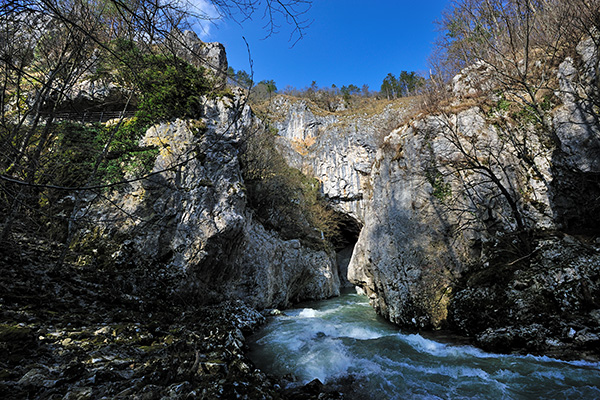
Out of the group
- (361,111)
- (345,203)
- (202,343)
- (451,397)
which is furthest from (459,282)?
(361,111)

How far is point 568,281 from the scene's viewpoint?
16.0 ft

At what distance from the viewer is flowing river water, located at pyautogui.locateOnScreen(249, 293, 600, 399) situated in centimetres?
364

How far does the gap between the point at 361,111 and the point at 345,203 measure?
1408 cm

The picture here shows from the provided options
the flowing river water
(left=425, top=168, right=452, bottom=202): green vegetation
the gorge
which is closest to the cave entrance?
the gorge

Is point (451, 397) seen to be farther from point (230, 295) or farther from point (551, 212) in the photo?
point (230, 295)

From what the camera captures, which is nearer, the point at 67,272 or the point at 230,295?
the point at 67,272

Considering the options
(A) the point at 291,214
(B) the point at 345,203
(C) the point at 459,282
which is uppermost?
(B) the point at 345,203

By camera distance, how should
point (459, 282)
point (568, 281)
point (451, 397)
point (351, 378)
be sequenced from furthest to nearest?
1. point (459, 282)
2. point (568, 281)
3. point (351, 378)
4. point (451, 397)

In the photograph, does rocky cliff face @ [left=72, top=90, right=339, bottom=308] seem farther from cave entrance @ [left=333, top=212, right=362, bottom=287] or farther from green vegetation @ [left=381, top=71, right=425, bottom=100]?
green vegetation @ [left=381, top=71, right=425, bottom=100]

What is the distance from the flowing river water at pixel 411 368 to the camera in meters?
3.64

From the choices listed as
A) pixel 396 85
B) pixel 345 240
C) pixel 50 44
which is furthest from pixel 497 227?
pixel 396 85

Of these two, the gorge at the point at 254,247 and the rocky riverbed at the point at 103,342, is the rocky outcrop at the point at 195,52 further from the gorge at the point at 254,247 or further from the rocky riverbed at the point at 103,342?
the rocky riverbed at the point at 103,342

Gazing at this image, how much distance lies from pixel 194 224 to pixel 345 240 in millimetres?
23924

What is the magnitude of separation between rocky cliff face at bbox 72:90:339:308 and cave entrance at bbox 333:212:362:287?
52.7ft
